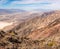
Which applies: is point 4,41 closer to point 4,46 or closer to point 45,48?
point 4,46

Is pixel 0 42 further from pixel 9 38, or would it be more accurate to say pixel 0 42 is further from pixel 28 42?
pixel 28 42

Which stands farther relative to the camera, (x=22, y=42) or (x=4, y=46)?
(x=22, y=42)

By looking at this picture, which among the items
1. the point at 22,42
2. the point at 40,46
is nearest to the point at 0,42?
the point at 22,42

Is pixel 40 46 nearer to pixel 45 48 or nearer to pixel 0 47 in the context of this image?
pixel 45 48

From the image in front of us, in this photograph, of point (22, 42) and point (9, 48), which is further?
point (22, 42)

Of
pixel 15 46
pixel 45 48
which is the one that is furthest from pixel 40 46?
pixel 15 46

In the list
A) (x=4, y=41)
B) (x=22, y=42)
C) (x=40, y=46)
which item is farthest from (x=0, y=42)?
(x=40, y=46)

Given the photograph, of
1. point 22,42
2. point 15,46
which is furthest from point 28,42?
point 15,46
